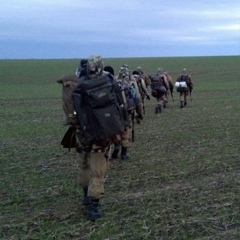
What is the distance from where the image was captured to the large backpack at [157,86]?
19.3 metres

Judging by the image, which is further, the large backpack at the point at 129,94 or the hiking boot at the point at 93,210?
the large backpack at the point at 129,94

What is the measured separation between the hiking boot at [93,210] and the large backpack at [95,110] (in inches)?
32.0

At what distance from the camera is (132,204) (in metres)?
Result: 6.95

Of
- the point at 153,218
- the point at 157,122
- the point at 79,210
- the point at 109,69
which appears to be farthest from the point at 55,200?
the point at 157,122

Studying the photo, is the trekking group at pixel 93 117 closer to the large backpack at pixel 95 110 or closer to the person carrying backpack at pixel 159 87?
the large backpack at pixel 95 110

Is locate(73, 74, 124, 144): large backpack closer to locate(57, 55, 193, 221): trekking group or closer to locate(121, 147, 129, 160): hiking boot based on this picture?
locate(57, 55, 193, 221): trekking group

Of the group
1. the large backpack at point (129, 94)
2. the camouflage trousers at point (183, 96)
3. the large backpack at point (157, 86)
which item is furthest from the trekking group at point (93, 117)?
the camouflage trousers at point (183, 96)

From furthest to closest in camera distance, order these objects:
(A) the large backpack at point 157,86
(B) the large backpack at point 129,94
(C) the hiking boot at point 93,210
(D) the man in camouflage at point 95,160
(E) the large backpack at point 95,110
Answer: (A) the large backpack at point 157,86 → (B) the large backpack at point 129,94 → (C) the hiking boot at point 93,210 → (D) the man in camouflage at point 95,160 → (E) the large backpack at point 95,110

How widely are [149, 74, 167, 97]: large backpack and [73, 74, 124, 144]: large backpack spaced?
1336 cm

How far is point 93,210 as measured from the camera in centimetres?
632

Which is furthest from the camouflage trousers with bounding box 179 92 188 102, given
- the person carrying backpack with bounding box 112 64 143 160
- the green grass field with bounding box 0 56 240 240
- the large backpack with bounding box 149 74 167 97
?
the person carrying backpack with bounding box 112 64 143 160

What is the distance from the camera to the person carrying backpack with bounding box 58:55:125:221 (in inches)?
236

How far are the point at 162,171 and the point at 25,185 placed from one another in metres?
2.43

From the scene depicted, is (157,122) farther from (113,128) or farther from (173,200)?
(113,128)
